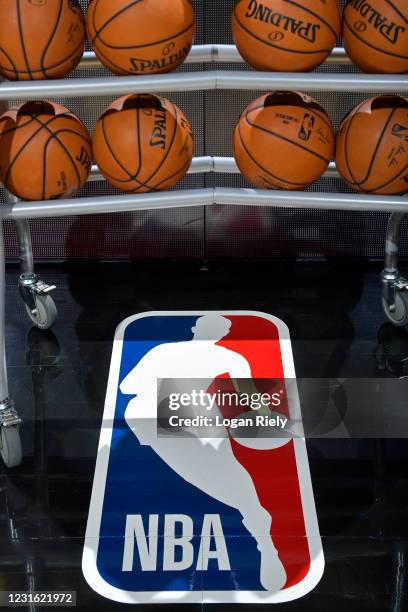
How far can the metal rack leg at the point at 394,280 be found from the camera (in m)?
Answer: 2.41

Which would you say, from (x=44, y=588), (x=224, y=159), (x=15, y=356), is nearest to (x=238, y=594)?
(x=44, y=588)

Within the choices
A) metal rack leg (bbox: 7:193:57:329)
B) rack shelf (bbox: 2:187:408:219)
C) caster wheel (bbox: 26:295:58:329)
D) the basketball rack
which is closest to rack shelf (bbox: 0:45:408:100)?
the basketball rack

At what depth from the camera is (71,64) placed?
1.77 m

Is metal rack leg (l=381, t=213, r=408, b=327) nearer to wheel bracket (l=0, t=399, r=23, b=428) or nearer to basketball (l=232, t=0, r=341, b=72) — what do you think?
basketball (l=232, t=0, r=341, b=72)

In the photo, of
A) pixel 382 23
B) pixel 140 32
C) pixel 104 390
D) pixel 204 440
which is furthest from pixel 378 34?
pixel 104 390

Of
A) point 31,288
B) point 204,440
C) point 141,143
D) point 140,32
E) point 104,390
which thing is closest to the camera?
point 140,32

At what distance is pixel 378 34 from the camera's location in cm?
170

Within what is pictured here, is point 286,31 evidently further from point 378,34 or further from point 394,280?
point 394,280

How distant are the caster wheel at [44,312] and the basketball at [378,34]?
1.21 m

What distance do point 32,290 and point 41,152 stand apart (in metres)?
0.69

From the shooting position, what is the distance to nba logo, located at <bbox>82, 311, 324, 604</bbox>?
1.61 metres

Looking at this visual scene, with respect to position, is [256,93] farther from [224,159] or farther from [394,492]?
[394,492]

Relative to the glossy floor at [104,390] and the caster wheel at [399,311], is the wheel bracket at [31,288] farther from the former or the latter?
the caster wheel at [399,311]

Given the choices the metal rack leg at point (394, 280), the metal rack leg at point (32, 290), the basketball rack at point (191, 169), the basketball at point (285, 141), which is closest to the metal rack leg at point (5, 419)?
the basketball rack at point (191, 169)
